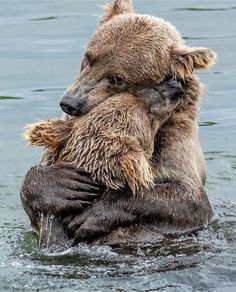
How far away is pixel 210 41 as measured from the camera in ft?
49.5

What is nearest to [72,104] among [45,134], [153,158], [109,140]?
[45,134]

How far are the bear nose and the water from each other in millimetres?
990

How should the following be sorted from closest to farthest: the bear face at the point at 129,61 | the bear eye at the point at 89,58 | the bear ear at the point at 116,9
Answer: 1. the bear face at the point at 129,61
2. the bear eye at the point at 89,58
3. the bear ear at the point at 116,9

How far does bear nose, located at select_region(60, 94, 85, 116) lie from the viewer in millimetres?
8562

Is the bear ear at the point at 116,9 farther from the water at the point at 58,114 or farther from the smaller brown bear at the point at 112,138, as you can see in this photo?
the water at the point at 58,114

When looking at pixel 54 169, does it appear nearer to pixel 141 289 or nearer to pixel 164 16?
pixel 141 289

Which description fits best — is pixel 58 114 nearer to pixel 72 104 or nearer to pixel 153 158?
pixel 153 158

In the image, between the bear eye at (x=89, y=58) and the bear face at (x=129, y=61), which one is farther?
the bear eye at (x=89, y=58)

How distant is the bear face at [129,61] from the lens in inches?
343

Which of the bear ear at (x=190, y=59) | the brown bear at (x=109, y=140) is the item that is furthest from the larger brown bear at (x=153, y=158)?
the brown bear at (x=109, y=140)

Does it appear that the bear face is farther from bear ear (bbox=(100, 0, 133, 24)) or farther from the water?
the water

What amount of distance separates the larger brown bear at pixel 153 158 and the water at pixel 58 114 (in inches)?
7.4

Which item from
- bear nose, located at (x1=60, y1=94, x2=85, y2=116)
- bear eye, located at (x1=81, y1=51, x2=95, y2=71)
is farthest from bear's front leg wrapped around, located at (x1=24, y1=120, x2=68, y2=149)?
bear eye, located at (x1=81, y1=51, x2=95, y2=71)

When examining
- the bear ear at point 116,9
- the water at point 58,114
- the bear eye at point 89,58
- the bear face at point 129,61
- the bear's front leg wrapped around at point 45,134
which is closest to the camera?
the water at point 58,114
